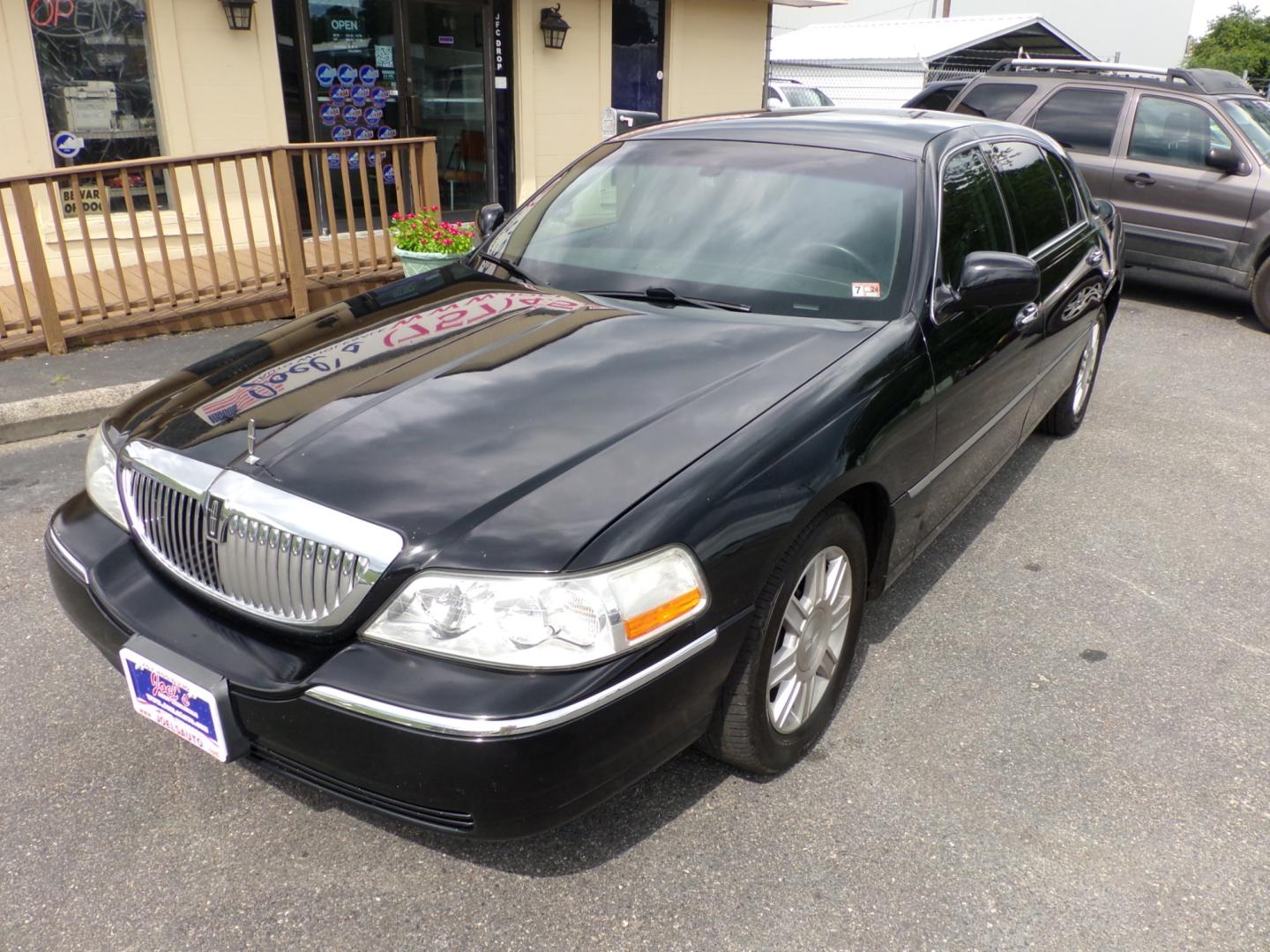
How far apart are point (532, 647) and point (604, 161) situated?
246 centimetres

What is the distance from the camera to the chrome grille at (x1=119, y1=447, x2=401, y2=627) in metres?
2.08

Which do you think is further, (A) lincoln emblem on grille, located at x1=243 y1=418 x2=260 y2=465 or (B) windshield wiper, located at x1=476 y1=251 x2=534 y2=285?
(B) windshield wiper, located at x1=476 y1=251 x2=534 y2=285

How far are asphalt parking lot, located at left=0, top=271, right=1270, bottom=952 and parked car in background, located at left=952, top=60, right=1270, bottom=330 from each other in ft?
18.4

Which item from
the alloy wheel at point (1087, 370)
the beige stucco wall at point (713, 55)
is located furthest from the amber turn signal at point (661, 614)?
the beige stucco wall at point (713, 55)

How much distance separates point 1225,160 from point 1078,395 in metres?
4.15

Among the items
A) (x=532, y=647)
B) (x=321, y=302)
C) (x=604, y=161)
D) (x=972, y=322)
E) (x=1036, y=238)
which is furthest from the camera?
(x=321, y=302)

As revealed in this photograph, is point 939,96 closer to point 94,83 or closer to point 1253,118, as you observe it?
point 1253,118

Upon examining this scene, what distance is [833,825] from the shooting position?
257cm

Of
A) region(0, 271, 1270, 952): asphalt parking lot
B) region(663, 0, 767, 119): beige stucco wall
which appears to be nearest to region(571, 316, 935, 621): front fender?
region(0, 271, 1270, 952): asphalt parking lot

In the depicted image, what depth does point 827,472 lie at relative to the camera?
248 centimetres

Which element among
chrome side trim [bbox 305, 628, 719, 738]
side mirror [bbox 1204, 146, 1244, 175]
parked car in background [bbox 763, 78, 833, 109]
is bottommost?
chrome side trim [bbox 305, 628, 719, 738]

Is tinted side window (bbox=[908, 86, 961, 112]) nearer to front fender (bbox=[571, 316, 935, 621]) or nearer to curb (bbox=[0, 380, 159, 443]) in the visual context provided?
curb (bbox=[0, 380, 159, 443])

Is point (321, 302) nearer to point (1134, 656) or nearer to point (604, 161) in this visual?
point (604, 161)

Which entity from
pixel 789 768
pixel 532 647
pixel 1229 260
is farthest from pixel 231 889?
pixel 1229 260
